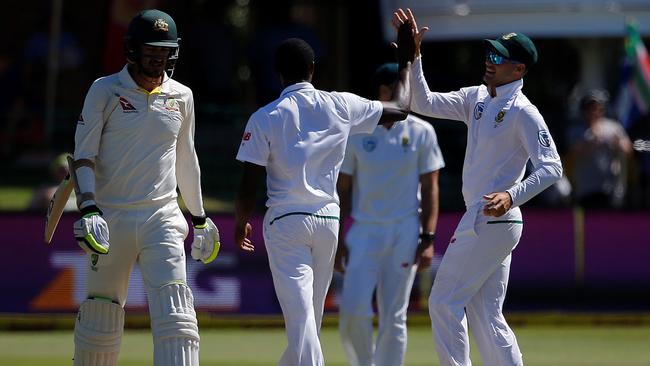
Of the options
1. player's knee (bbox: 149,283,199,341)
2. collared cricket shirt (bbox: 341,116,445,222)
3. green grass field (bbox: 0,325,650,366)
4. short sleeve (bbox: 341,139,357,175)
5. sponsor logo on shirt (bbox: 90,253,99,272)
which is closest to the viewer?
player's knee (bbox: 149,283,199,341)

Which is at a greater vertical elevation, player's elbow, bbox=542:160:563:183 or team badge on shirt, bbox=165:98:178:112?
team badge on shirt, bbox=165:98:178:112

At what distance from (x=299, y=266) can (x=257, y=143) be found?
0.74 m

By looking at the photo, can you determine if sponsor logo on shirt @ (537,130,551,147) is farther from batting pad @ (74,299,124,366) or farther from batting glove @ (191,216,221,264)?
batting pad @ (74,299,124,366)

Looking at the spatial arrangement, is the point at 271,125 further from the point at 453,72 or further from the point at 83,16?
the point at 83,16

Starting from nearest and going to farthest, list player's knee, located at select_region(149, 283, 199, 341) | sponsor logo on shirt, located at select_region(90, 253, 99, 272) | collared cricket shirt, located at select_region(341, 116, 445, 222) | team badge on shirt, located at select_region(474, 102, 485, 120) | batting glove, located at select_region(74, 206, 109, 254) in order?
batting glove, located at select_region(74, 206, 109, 254) < player's knee, located at select_region(149, 283, 199, 341) < sponsor logo on shirt, located at select_region(90, 253, 99, 272) < team badge on shirt, located at select_region(474, 102, 485, 120) < collared cricket shirt, located at select_region(341, 116, 445, 222)

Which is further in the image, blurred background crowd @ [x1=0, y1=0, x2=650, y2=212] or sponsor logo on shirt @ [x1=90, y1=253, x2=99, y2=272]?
blurred background crowd @ [x1=0, y1=0, x2=650, y2=212]

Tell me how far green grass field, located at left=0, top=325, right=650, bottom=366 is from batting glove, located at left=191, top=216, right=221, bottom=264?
3.02m

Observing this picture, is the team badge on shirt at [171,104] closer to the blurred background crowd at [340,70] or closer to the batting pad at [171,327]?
the batting pad at [171,327]

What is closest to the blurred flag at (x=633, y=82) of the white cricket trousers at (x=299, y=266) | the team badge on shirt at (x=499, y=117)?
the team badge on shirt at (x=499, y=117)

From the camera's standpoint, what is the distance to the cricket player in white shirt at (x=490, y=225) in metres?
8.08

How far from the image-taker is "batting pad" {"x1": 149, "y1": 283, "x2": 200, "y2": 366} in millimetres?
7566

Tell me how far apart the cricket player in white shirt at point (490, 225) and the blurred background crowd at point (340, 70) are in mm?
6376

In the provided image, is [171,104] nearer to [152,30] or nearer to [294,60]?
[152,30]

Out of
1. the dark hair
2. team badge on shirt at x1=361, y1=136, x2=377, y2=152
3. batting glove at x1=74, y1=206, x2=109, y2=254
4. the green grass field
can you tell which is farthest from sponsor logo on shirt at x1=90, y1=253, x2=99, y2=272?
the green grass field
